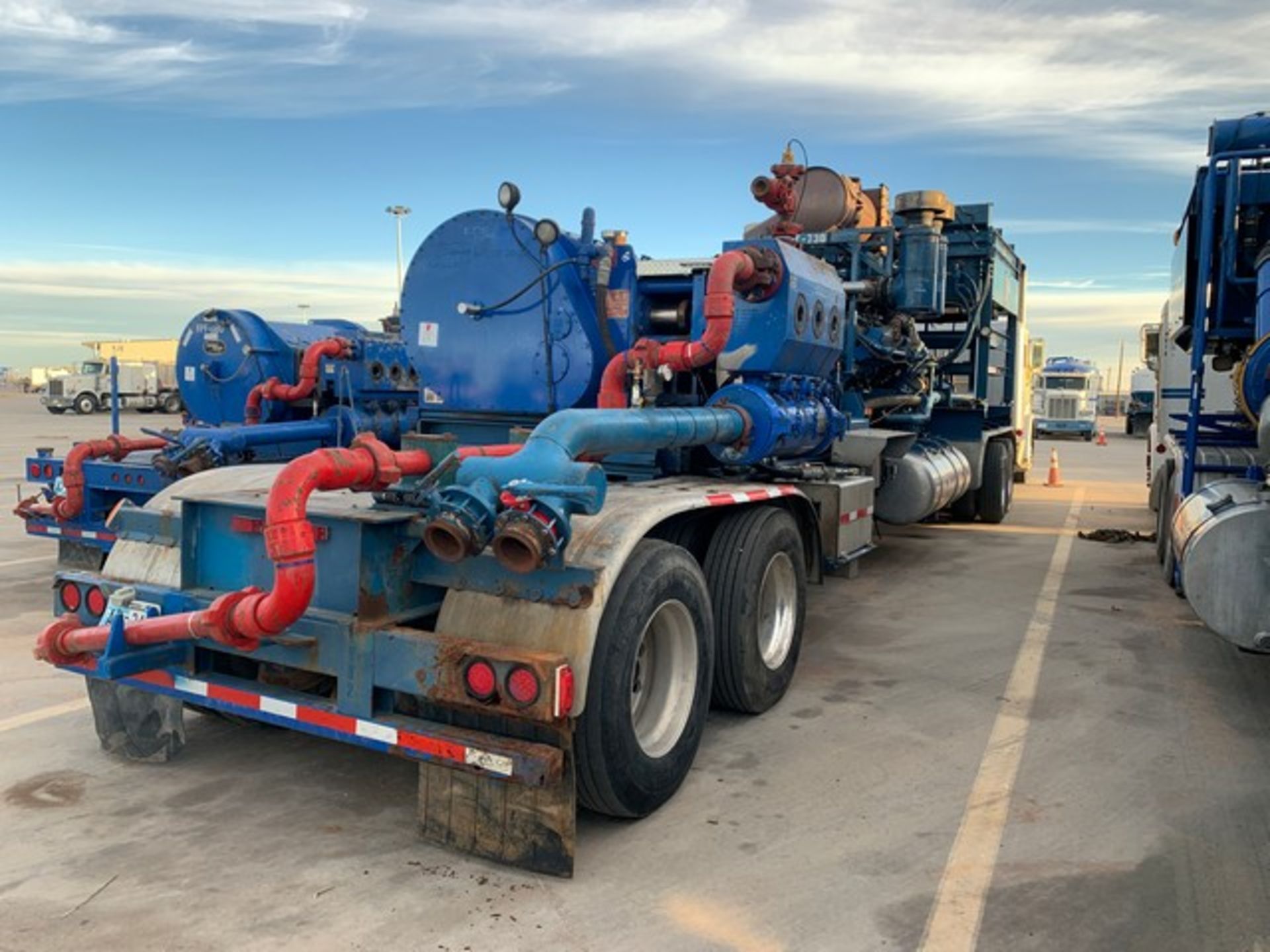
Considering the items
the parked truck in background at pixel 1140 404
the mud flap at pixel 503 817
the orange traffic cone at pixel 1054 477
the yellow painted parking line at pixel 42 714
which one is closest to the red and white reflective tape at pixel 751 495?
the mud flap at pixel 503 817

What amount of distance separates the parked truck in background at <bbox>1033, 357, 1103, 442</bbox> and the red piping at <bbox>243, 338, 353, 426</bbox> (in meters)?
32.8

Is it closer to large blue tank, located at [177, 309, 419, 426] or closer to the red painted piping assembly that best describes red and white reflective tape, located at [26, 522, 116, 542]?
large blue tank, located at [177, 309, 419, 426]

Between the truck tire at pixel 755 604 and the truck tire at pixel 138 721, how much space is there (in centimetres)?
255

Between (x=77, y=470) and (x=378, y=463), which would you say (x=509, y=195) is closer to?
(x=378, y=463)

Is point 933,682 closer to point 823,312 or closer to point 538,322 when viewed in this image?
point 823,312

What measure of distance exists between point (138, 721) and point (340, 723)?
145 centimetres

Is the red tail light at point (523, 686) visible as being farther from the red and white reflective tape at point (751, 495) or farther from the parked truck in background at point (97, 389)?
the parked truck in background at point (97, 389)

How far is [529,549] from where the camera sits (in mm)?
3395

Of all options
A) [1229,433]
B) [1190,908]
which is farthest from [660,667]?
[1229,433]

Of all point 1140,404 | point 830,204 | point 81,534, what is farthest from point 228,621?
point 1140,404

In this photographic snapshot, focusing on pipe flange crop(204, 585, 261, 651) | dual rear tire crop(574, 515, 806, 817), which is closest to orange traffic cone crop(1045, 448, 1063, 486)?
dual rear tire crop(574, 515, 806, 817)

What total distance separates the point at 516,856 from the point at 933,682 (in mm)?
3330

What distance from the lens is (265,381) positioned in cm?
975

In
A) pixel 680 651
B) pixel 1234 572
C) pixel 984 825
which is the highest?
pixel 1234 572
